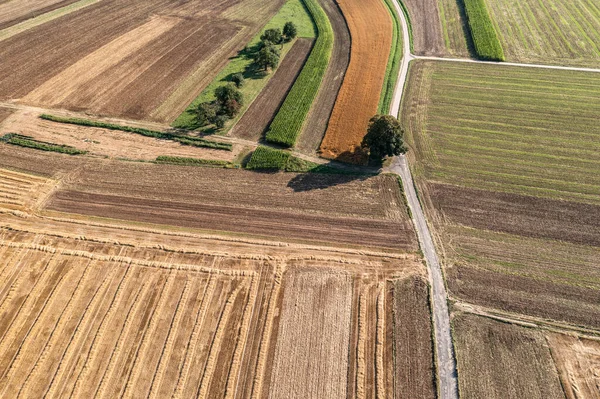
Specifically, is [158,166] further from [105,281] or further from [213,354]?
[213,354]

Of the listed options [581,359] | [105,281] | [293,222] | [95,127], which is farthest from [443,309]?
[95,127]

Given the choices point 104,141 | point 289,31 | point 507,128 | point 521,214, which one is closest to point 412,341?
point 521,214

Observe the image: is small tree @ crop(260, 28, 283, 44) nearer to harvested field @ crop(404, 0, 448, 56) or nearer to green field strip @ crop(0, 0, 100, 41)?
→ harvested field @ crop(404, 0, 448, 56)

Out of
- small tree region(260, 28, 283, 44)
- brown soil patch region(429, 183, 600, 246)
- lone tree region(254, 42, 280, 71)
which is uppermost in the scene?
small tree region(260, 28, 283, 44)

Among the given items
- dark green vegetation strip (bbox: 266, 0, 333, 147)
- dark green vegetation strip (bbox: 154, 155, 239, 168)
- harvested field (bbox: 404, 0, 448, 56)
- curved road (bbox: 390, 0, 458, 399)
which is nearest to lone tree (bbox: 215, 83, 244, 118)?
dark green vegetation strip (bbox: 266, 0, 333, 147)

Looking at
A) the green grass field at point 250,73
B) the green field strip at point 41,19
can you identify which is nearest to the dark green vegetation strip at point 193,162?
the green grass field at point 250,73

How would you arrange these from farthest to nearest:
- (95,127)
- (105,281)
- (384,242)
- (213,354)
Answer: (95,127) < (384,242) < (105,281) < (213,354)
